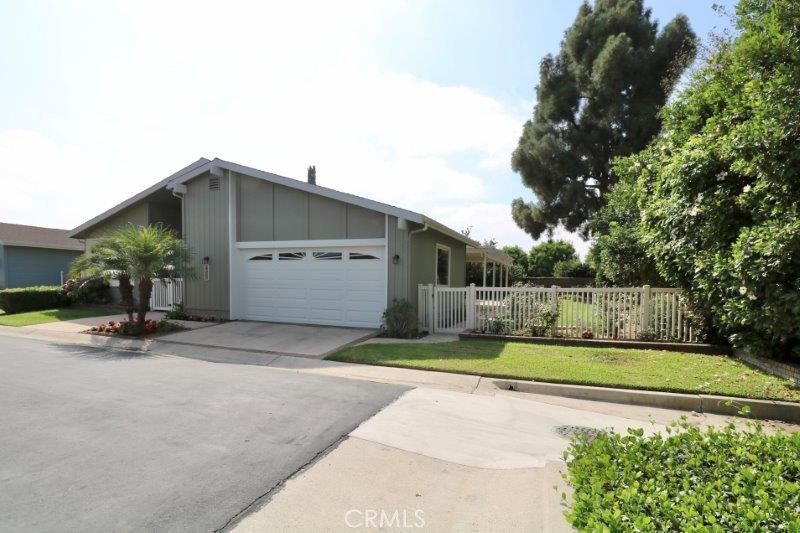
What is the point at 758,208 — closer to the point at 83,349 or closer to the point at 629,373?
the point at 629,373

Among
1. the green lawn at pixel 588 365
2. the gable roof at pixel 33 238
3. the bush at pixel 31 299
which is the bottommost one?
the green lawn at pixel 588 365

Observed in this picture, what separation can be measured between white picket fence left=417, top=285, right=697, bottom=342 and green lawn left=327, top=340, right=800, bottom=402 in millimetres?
812

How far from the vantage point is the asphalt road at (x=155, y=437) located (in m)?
3.10

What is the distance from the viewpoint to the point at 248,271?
42.9ft

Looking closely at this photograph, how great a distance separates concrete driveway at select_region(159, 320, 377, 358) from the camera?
9188mm

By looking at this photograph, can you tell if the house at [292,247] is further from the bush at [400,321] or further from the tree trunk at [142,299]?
the tree trunk at [142,299]

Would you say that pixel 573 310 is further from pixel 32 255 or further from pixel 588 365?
pixel 32 255

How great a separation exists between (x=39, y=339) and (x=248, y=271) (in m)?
5.23

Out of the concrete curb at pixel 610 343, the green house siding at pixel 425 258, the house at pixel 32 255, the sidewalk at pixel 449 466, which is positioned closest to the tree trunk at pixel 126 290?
the green house siding at pixel 425 258

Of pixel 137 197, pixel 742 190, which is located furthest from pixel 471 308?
pixel 137 197

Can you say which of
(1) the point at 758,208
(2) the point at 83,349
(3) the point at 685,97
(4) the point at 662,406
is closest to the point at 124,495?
(4) the point at 662,406

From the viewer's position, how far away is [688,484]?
2371mm

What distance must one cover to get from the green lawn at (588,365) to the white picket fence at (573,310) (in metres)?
0.81

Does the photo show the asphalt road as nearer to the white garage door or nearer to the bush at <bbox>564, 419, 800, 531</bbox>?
the bush at <bbox>564, 419, 800, 531</bbox>
